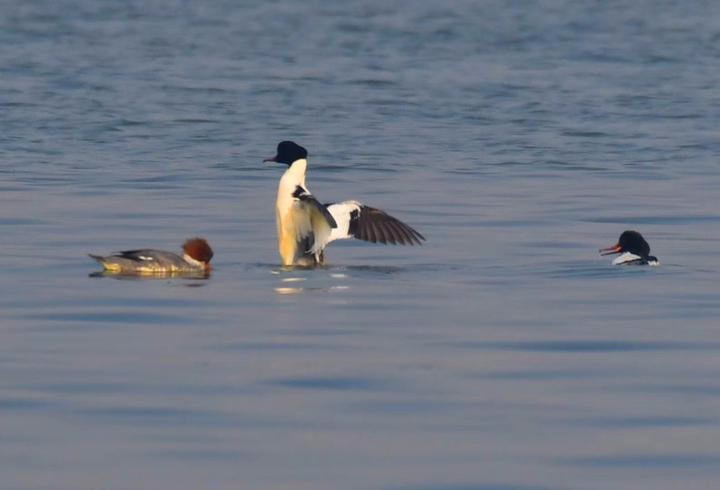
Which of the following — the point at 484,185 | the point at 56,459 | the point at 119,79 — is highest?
the point at 119,79

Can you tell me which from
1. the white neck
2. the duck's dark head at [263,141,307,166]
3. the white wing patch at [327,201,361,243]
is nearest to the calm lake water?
the white wing patch at [327,201,361,243]

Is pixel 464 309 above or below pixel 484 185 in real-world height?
below

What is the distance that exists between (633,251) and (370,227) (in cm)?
216

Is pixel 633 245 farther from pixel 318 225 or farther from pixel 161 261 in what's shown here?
pixel 161 261

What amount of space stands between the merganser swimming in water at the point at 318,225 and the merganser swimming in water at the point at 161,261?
111 centimetres

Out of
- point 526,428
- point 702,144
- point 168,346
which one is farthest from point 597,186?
point 526,428

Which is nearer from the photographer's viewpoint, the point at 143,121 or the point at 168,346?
the point at 168,346

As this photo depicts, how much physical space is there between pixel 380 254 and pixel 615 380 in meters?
6.38

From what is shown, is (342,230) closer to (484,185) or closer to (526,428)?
(484,185)

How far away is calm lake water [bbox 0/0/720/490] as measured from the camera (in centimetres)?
920

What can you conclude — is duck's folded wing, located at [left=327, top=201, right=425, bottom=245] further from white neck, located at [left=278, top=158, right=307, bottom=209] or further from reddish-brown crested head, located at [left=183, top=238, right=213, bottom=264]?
reddish-brown crested head, located at [left=183, top=238, right=213, bottom=264]

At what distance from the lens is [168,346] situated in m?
11.8

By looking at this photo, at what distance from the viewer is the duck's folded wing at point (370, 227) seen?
16625 millimetres

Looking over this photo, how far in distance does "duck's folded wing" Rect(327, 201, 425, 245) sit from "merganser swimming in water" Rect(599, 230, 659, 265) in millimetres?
1611
